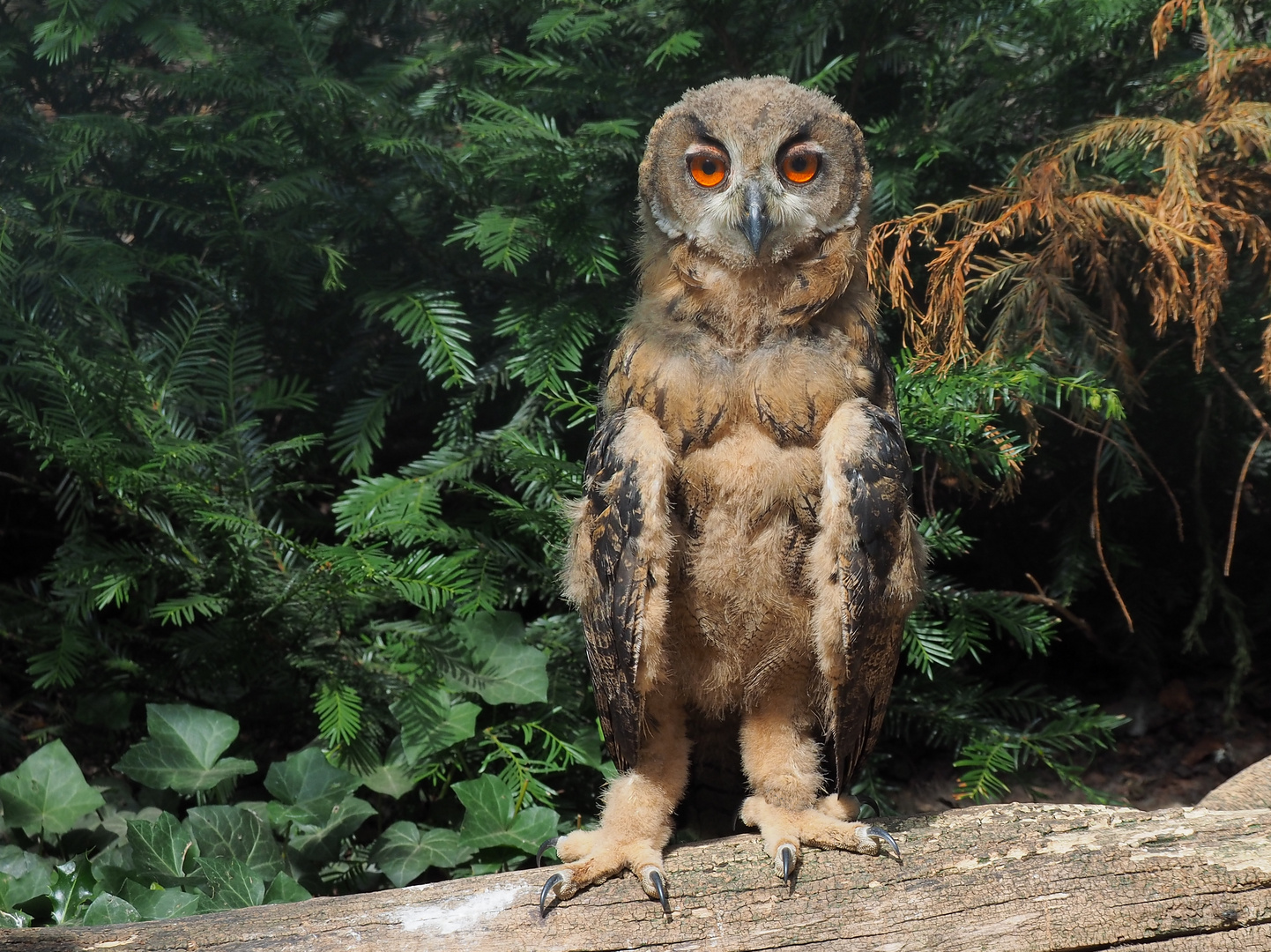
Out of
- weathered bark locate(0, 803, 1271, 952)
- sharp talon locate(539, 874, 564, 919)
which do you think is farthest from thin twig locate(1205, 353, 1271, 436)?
sharp talon locate(539, 874, 564, 919)

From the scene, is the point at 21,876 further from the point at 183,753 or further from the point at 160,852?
the point at 183,753

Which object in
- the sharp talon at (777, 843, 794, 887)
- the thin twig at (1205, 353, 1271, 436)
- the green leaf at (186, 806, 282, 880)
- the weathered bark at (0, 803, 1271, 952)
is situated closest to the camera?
the weathered bark at (0, 803, 1271, 952)

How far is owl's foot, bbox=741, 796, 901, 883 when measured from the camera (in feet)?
5.68

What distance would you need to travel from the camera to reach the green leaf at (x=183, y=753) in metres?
2.35

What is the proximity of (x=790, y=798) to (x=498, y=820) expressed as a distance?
2.54ft

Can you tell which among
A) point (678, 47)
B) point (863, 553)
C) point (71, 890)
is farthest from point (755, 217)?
point (71, 890)

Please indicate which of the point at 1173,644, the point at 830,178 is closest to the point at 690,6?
the point at 830,178

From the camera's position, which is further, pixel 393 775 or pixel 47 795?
pixel 393 775

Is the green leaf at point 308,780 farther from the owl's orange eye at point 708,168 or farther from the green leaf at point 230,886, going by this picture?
the owl's orange eye at point 708,168

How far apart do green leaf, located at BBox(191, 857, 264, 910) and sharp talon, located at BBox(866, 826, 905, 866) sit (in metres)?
1.25

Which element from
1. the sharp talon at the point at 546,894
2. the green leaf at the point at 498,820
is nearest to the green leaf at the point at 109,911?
the green leaf at the point at 498,820

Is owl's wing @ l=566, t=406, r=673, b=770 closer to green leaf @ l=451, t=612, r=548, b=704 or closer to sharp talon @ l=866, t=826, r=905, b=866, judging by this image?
sharp talon @ l=866, t=826, r=905, b=866

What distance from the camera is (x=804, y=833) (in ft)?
5.88

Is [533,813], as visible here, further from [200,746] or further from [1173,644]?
[1173,644]
